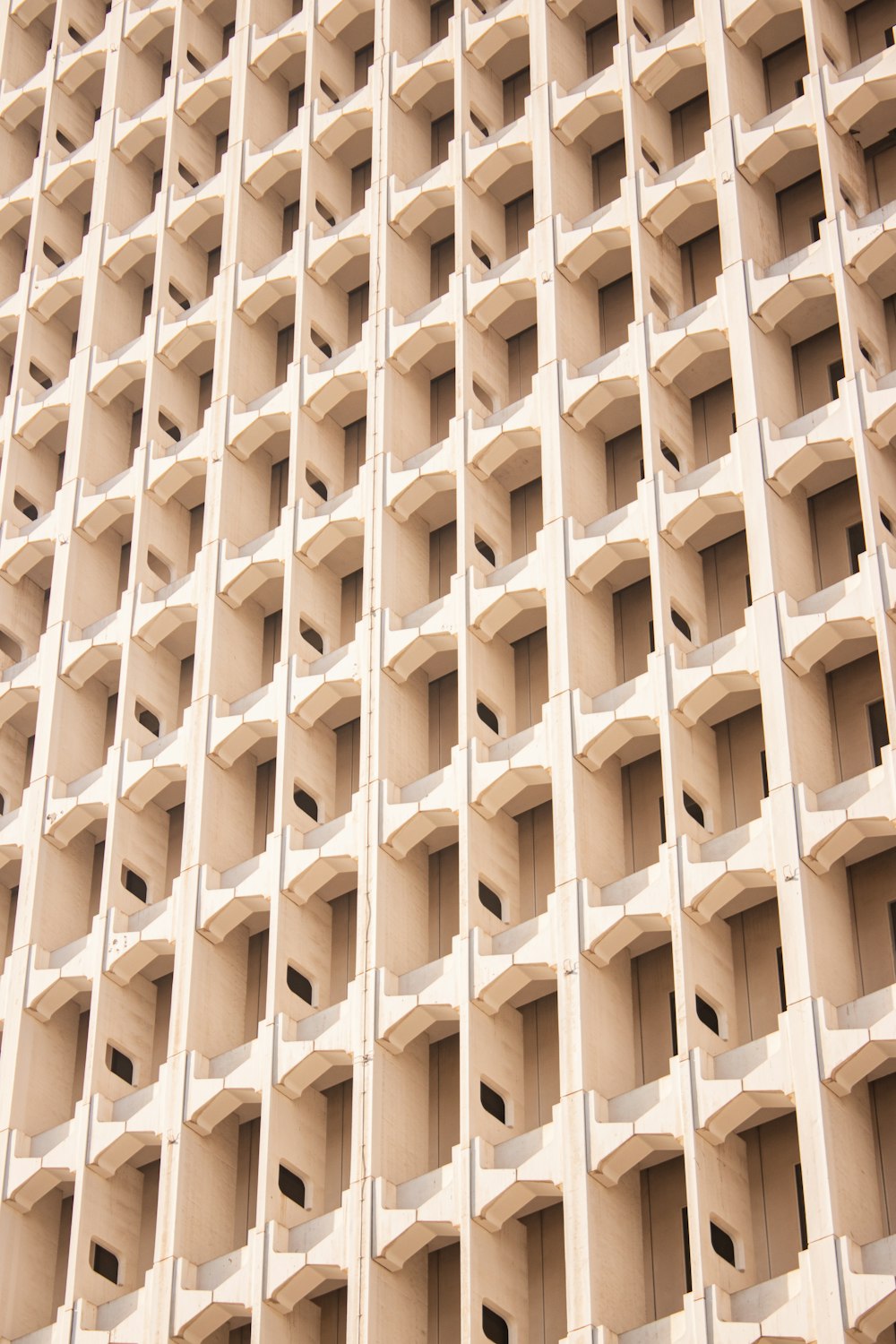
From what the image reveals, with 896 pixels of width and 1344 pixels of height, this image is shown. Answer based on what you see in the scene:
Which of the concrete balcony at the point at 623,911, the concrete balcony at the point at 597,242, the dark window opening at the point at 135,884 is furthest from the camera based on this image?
the dark window opening at the point at 135,884

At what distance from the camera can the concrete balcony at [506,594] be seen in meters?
39.6

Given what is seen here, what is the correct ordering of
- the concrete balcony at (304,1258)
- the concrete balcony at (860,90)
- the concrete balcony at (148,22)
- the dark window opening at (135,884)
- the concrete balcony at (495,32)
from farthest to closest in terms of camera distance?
the concrete balcony at (148,22)
the concrete balcony at (495,32)
the dark window opening at (135,884)
the concrete balcony at (860,90)
the concrete balcony at (304,1258)

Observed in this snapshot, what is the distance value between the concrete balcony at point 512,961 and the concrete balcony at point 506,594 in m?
Answer: 5.73

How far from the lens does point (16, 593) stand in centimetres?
4953

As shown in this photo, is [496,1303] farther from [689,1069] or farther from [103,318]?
[103,318]

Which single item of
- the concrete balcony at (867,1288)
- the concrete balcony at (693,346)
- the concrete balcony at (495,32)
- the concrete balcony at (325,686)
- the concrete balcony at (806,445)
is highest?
the concrete balcony at (495,32)

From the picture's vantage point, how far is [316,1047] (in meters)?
37.9

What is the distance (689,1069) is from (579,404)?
512 inches

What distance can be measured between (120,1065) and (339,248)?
16.9m

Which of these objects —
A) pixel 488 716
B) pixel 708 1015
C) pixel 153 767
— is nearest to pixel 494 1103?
pixel 708 1015

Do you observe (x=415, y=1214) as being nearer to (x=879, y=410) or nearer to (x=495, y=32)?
(x=879, y=410)

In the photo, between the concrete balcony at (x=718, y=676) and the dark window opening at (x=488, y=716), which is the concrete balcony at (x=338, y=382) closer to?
the dark window opening at (x=488, y=716)

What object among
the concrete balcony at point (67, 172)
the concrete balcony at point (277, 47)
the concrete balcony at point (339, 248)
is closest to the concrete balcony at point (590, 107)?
the concrete balcony at point (339, 248)

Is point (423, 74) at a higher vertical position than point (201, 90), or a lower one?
lower
